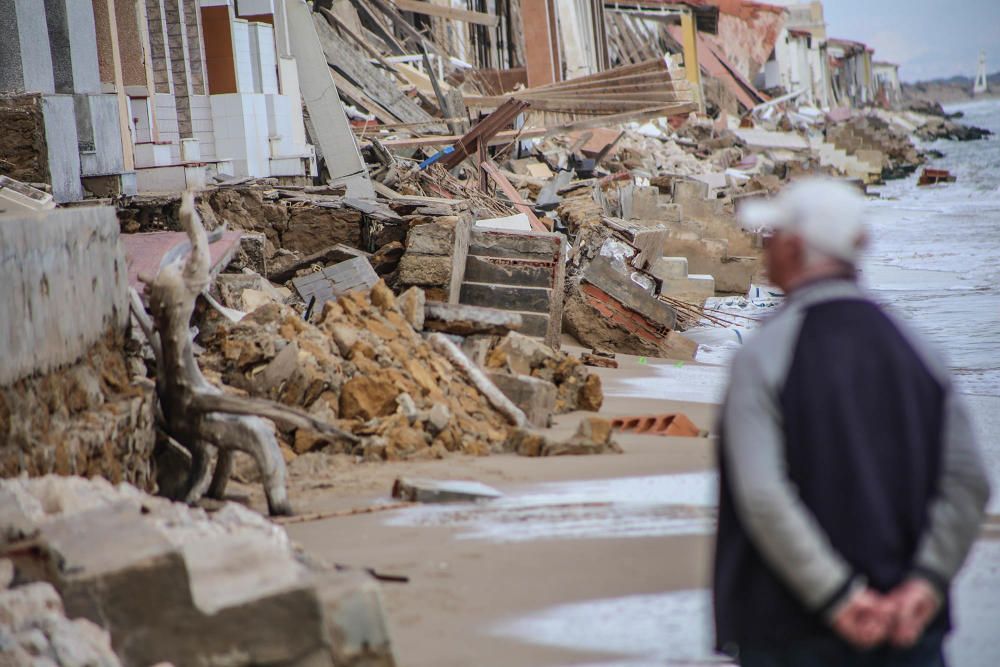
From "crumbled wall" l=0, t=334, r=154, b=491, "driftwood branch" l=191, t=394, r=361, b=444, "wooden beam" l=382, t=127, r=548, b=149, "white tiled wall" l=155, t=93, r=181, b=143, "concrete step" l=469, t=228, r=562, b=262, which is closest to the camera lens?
"crumbled wall" l=0, t=334, r=154, b=491

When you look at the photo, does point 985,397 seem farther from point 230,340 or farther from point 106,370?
point 106,370

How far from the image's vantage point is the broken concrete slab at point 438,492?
606 cm

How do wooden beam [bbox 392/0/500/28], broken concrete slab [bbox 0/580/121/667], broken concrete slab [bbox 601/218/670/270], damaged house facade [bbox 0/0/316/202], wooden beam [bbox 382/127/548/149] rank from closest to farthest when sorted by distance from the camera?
broken concrete slab [bbox 0/580/121/667] → damaged house facade [bbox 0/0/316/202] → broken concrete slab [bbox 601/218/670/270] → wooden beam [bbox 382/127/548/149] → wooden beam [bbox 392/0/500/28]

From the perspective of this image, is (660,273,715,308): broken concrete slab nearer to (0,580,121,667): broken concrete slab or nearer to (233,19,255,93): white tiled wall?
(233,19,255,93): white tiled wall

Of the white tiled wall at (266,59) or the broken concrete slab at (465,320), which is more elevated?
the white tiled wall at (266,59)

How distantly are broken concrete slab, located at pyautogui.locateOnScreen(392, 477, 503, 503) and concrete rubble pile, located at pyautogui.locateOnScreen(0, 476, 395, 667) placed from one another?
2303 mm

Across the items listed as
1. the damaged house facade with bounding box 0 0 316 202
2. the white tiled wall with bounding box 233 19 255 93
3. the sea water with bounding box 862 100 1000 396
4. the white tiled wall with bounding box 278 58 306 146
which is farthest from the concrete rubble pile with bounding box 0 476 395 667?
the white tiled wall with bounding box 278 58 306 146

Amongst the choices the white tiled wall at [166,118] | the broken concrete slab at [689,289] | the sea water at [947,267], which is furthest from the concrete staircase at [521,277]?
the broken concrete slab at [689,289]

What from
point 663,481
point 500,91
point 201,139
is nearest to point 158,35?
point 201,139

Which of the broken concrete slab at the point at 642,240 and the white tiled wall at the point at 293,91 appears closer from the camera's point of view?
the broken concrete slab at the point at 642,240

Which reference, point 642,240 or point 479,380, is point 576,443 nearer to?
point 479,380

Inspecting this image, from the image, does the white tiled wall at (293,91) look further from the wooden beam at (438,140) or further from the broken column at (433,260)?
the broken column at (433,260)

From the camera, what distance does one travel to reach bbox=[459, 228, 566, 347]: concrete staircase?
1054cm

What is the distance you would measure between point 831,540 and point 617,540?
9.48ft
